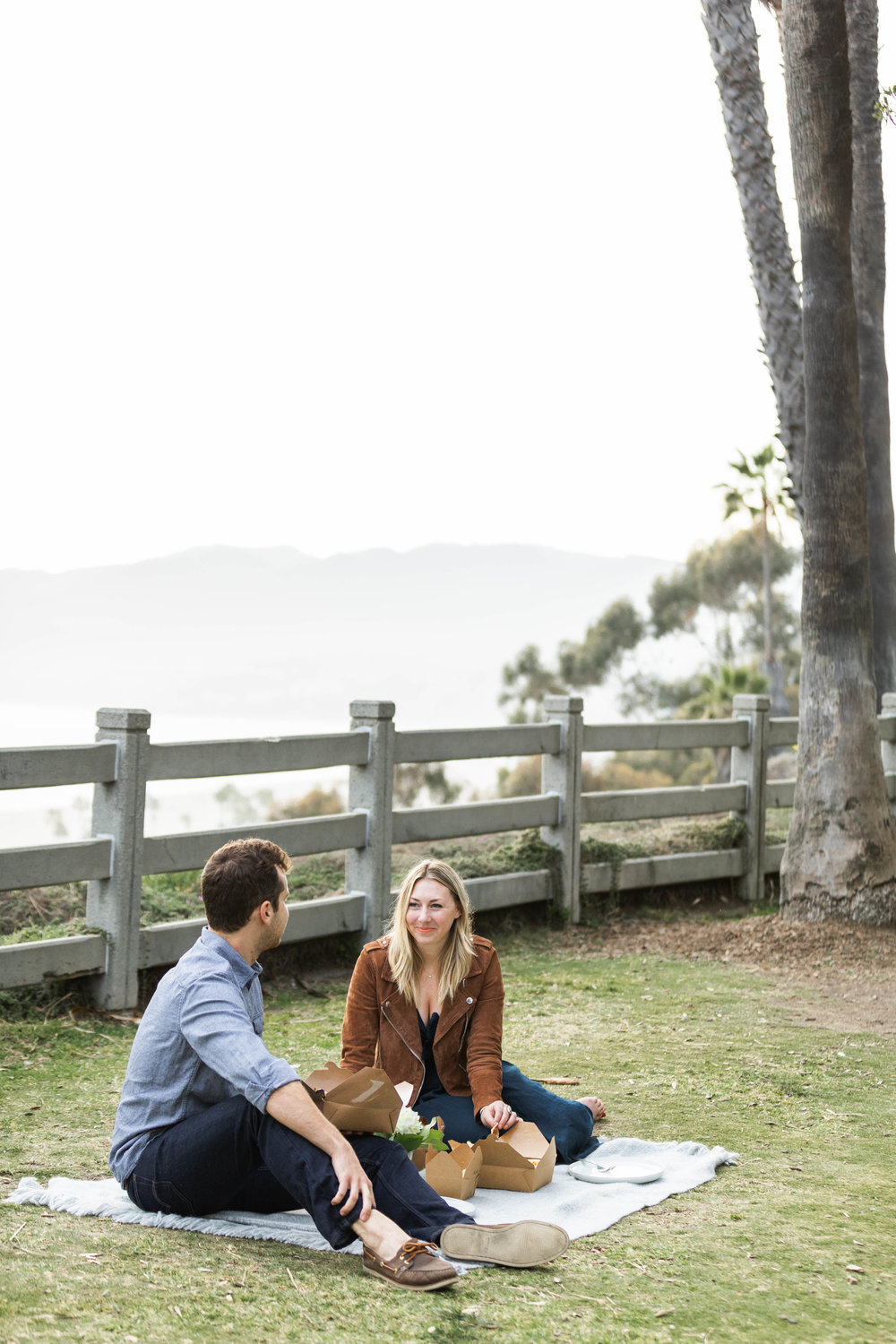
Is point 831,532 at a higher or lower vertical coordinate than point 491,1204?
higher

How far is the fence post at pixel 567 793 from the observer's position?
28.7 feet

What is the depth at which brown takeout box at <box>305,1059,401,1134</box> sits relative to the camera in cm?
346

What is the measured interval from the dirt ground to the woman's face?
10.5 feet

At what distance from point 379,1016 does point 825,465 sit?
5.88 meters

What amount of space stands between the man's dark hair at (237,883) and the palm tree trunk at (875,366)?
9894 millimetres

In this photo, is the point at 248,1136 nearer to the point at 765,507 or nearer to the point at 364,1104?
the point at 364,1104

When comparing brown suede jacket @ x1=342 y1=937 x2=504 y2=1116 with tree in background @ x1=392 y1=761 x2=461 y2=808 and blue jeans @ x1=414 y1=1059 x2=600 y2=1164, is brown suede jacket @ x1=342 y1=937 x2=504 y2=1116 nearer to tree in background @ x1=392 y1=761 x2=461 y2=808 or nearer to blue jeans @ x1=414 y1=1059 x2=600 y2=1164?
blue jeans @ x1=414 y1=1059 x2=600 y2=1164

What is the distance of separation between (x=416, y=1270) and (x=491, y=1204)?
748 millimetres

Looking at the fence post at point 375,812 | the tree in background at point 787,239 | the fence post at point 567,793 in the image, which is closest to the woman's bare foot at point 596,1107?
the fence post at point 375,812

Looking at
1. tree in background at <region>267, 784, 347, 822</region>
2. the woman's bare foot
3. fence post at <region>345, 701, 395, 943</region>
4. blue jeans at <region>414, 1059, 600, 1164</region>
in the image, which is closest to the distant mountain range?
tree in background at <region>267, 784, 347, 822</region>

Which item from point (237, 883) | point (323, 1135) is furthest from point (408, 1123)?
point (237, 883)

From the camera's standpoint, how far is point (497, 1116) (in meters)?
4.02

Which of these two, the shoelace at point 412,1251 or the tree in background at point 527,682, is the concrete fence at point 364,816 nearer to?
the shoelace at point 412,1251

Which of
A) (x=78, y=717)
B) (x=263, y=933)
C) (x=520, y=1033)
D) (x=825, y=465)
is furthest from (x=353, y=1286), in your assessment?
(x=78, y=717)
